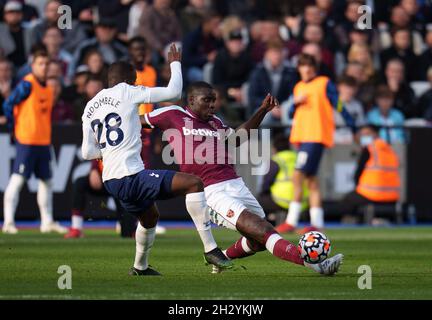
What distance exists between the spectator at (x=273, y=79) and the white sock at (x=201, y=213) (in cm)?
1026

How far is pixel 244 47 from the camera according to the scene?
72.8 ft

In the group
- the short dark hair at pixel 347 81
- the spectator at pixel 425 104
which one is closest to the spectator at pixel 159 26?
the short dark hair at pixel 347 81

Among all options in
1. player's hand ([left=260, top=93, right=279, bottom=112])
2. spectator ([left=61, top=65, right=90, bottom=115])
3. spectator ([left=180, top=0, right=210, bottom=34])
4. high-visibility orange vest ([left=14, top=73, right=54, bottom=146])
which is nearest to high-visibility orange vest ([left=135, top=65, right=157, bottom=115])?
high-visibility orange vest ([left=14, top=73, right=54, bottom=146])

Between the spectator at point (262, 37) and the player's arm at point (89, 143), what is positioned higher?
the spectator at point (262, 37)

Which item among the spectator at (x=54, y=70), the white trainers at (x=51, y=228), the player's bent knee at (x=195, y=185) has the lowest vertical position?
the white trainers at (x=51, y=228)

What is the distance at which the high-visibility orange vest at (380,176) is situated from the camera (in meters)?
19.6

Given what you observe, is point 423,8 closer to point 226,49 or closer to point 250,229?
point 226,49

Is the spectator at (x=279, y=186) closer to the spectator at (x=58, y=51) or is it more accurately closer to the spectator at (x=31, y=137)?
the spectator at (x=31, y=137)

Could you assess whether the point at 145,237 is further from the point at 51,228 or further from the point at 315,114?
the point at 315,114

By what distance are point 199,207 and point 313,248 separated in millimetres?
1060

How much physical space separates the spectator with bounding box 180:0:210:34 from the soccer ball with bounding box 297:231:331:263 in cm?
1318

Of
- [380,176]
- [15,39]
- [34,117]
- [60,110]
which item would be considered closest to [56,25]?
[15,39]

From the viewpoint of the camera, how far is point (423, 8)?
2509 cm
